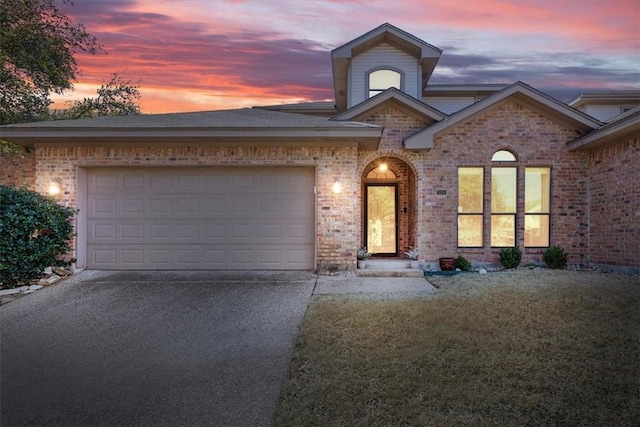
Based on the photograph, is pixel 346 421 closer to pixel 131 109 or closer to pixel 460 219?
pixel 460 219

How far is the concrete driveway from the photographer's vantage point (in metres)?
3.45

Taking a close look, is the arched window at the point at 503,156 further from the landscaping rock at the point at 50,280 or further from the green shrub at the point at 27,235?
the landscaping rock at the point at 50,280

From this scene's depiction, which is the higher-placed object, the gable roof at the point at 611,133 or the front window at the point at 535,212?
the gable roof at the point at 611,133

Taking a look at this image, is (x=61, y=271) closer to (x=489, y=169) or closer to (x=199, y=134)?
(x=199, y=134)

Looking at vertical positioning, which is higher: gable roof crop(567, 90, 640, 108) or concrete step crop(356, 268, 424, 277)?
gable roof crop(567, 90, 640, 108)

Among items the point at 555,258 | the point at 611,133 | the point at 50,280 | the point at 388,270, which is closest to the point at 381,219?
the point at 388,270

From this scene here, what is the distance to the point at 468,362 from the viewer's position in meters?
4.18

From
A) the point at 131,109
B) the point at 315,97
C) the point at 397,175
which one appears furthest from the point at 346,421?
the point at 131,109

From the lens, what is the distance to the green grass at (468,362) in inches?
129

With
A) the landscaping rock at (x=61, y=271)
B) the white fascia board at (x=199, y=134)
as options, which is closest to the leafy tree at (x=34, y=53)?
the white fascia board at (x=199, y=134)

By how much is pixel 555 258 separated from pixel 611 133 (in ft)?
10.7

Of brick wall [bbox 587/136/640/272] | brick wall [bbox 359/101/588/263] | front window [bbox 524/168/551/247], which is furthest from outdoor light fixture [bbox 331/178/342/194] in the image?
brick wall [bbox 587/136/640/272]

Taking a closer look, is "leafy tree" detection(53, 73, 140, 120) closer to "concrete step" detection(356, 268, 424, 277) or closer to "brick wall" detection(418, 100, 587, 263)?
"concrete step" detection(356, 268, 424, 277)

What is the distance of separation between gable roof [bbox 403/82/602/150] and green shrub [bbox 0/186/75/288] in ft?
27.7
